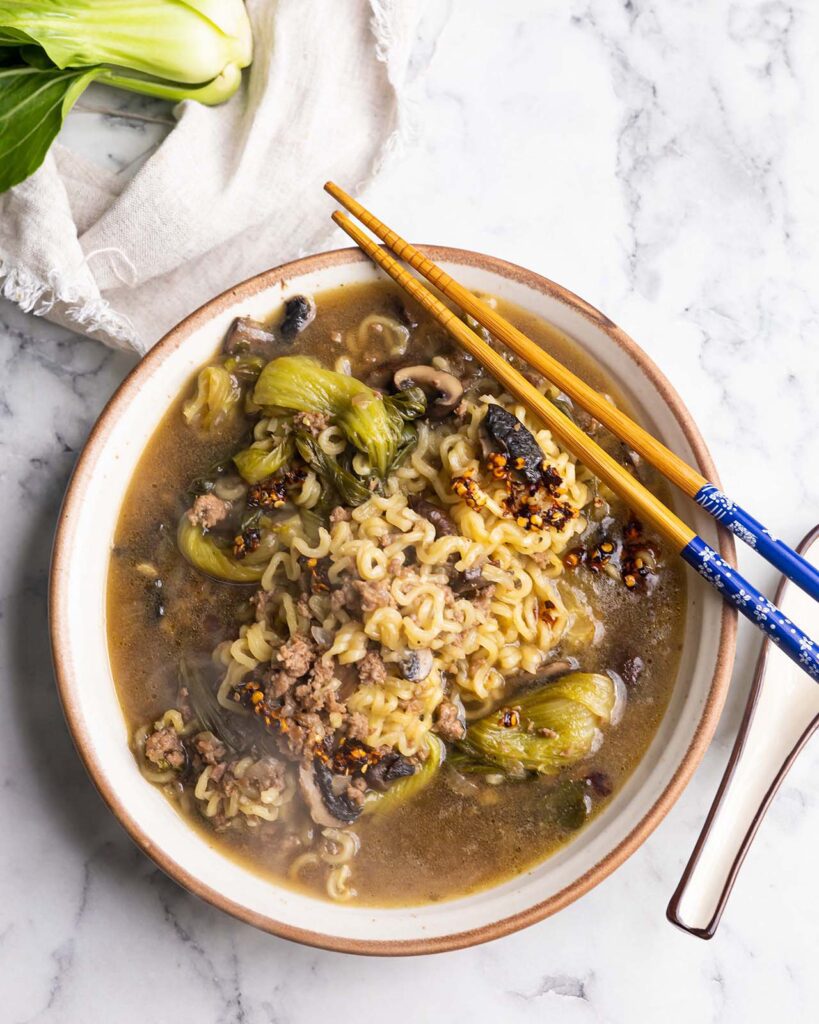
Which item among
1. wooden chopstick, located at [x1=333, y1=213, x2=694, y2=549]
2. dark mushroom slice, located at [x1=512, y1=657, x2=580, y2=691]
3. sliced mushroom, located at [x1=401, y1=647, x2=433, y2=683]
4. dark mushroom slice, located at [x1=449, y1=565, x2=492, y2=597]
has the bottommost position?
sliced mushroom, located at [x1=401, y1=647, x2=433, y2=683]

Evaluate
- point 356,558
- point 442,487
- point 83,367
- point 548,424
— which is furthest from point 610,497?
point 83,367

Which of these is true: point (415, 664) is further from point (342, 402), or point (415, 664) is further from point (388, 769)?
point (342, 402)

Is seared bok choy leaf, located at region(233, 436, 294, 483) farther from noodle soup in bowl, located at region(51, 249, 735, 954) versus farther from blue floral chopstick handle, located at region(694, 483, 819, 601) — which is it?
blue floral chopstick handle, located at region(694, 483, 819, 601)

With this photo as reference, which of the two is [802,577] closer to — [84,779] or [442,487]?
[442,487]

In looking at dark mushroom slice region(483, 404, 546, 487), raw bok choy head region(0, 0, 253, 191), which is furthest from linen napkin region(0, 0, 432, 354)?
dark mushroom slice region(483, 404, 546, 487)

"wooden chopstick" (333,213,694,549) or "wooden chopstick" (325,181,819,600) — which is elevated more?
"wooden chopstick" (325,181,819,600)
